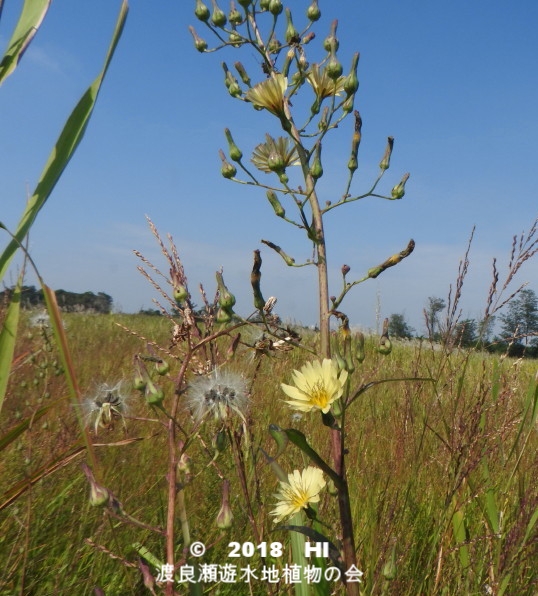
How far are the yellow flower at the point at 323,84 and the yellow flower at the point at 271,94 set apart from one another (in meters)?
0.12

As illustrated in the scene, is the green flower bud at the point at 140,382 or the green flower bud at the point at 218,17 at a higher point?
the green flower bud at the point at 218,17

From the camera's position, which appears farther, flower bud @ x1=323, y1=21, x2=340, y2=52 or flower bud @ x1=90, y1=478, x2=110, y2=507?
flower bud @ x1=323, y1=21, x2=340, y2=52

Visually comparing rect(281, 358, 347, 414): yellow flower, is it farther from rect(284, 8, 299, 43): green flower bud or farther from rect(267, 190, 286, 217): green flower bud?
rect(284, 8, 299, 43): green flower bud

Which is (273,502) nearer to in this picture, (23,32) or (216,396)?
(216,396)

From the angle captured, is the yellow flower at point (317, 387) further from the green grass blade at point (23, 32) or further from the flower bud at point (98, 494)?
Result: the green grass blade at point (23, 32)

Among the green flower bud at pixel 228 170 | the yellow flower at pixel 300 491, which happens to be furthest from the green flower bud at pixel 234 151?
the yellow flower at pixel 300 491

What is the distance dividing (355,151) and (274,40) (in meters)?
0.32

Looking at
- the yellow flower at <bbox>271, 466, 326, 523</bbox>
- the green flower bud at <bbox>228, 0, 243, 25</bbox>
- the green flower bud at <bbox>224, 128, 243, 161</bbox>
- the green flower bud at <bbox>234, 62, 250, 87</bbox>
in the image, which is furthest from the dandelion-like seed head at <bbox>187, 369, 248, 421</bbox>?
the green flower bud at <bbox>228, 0, 243, 25</bbox>

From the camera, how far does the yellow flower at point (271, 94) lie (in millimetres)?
1220

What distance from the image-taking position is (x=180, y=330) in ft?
3.78

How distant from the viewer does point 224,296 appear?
3.63 ft

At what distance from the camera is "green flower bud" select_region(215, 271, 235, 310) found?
1101 mm

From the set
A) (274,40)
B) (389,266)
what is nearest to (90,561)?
(389,266)

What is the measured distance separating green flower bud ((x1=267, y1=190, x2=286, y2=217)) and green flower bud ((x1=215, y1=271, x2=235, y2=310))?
0.19 m
